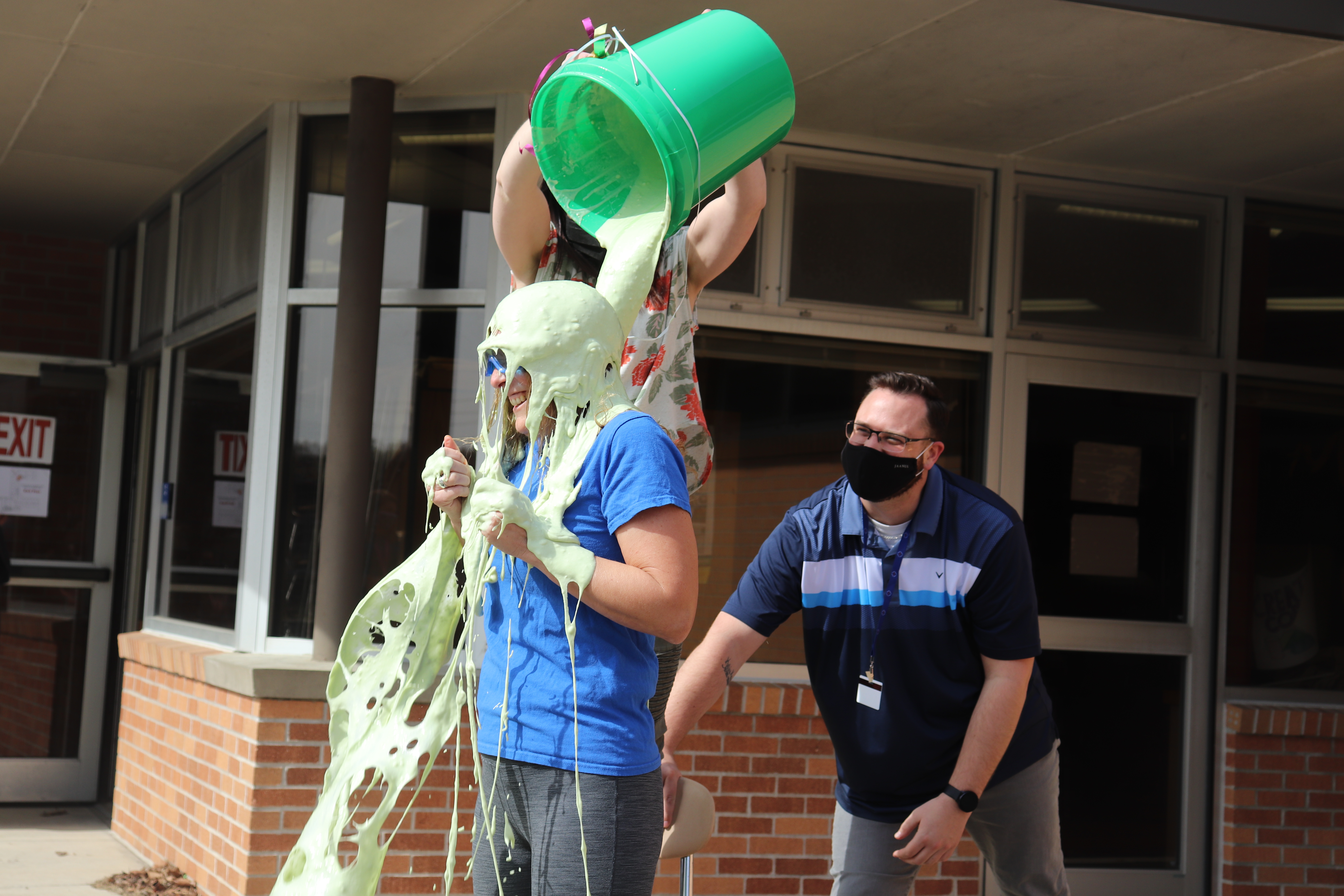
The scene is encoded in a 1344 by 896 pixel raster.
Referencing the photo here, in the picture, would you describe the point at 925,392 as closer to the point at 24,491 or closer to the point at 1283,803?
the point at 1283,803

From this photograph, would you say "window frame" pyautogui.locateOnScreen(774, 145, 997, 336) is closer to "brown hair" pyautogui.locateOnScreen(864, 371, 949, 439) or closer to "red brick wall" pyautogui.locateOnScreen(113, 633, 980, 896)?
"red brick wall" pyautogui.locateOnScreen(113, 633, 980, 896)

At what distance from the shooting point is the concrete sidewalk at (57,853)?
4.86 meters

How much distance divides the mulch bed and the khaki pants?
2903 mm

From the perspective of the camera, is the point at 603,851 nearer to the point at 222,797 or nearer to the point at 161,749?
the point at 222,797

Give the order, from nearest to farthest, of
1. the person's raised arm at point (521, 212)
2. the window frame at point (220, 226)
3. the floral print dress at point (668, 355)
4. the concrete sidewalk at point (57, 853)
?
the person's raised arm at point (521, 212) < the floral print dress at point (668, 355) < the concrete sidewalk at point (57, 853) < the window frame at point (220, 226)

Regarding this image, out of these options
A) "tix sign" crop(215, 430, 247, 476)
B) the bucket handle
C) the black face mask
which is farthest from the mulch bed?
the bucket handle

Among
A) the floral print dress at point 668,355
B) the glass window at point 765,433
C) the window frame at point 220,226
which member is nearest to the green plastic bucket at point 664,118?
the floral print dress at point 668,355

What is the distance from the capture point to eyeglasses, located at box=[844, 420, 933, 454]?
9.20 ft

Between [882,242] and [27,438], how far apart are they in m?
4.48

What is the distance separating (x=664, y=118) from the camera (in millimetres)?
1814

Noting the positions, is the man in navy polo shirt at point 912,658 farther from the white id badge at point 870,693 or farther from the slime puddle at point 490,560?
the slime puddle at point 490,560

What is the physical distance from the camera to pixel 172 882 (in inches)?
191

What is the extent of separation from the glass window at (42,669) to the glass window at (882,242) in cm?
426

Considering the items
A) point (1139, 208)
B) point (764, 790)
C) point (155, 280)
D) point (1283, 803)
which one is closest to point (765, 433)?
point (764, 790)
